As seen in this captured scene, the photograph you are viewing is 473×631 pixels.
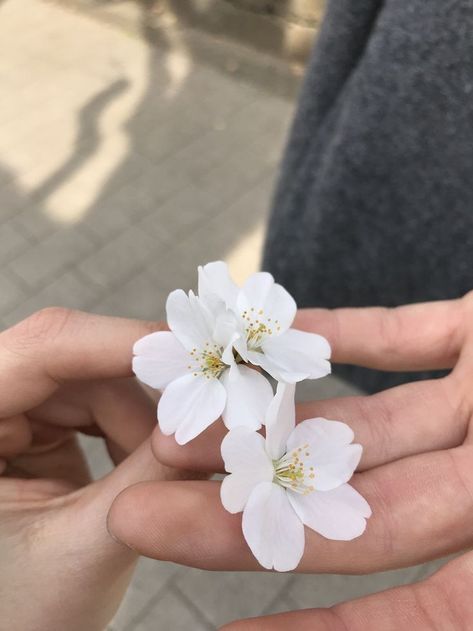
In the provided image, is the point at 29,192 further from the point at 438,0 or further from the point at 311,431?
the point at 311,431

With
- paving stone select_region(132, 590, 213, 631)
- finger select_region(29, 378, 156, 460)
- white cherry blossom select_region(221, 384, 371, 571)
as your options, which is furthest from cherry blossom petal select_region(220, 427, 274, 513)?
paving stone select_region(132, 590, 213, 631)

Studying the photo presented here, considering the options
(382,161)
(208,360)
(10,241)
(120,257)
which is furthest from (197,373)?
(10,241)

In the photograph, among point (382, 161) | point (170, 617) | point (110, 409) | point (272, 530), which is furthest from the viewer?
point (170, 617)

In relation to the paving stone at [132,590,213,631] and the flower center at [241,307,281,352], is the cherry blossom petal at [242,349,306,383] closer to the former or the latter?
the flower center at [241,307,281,352]

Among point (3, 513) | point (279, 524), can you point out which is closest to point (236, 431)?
point (279, 524)

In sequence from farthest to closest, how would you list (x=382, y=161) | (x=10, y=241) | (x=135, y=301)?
(x=10, y=241), (x=135, y=301), (x=382, y=161)

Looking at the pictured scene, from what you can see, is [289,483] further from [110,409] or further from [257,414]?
[110,409]
